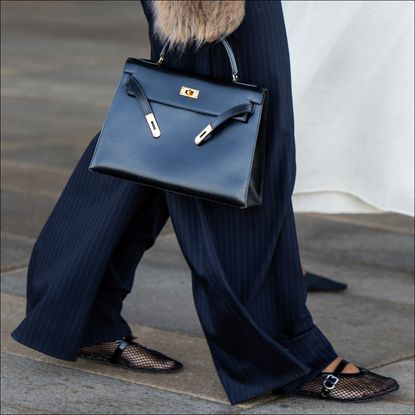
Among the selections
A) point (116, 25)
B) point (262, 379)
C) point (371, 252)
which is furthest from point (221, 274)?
point (116, 25)

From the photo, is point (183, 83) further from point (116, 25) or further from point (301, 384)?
point (116, 25)

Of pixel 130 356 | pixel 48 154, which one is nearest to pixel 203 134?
pixel 130 356

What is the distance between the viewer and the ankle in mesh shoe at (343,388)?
12.0 ft

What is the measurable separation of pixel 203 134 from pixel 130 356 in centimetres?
90

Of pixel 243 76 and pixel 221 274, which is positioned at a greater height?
pixel 243 76

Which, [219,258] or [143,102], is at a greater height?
[143,102]

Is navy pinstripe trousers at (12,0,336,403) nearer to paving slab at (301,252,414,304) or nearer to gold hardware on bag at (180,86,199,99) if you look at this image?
gold hardware on bag at (180,86,199,99)

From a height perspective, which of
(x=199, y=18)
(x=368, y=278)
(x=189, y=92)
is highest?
(x=199, y=18)

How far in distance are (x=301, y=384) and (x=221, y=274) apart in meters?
0.44

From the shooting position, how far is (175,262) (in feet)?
16.9

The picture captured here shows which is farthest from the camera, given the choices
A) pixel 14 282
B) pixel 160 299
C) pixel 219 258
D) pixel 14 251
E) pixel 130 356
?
pixel 14 251

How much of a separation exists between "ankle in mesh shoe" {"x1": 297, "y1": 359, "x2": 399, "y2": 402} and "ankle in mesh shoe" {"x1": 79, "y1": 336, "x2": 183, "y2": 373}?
0.45 metres

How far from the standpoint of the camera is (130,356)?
3.86 meters

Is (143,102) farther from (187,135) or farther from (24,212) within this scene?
(24,212)
